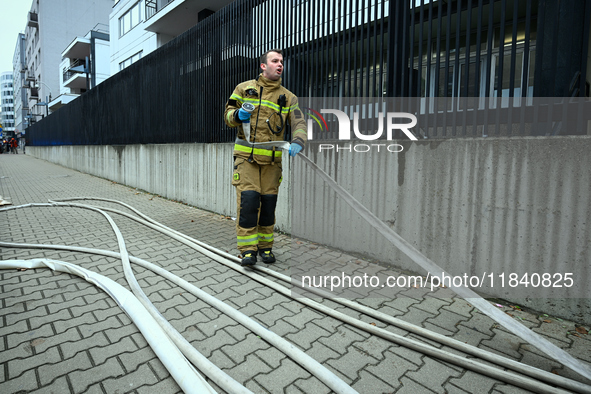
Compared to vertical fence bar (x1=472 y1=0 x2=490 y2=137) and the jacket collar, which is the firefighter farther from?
vertical fence bar (x1=472 y1=0 x2=490 y2=137)

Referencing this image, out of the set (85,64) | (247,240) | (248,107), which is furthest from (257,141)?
(85,64)

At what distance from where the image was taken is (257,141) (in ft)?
12.0

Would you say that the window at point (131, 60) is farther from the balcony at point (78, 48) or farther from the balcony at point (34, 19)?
the balcony at point (34, 19)

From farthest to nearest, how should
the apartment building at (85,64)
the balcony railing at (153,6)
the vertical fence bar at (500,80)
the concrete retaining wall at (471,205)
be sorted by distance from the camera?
the apartment building at (85,64) → the balcony railing at (153,6) → the vertical fence bar at (500,80) → the concrete retaining wall at (471,205)

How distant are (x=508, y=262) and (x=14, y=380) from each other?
3.59 m

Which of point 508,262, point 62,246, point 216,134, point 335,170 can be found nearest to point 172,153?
point 216,134

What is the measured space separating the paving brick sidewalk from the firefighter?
1.74ft

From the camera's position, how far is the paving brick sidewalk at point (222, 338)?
196 cm

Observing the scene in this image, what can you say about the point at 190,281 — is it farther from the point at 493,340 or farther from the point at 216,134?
the point at 216,134

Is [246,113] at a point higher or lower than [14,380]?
higher

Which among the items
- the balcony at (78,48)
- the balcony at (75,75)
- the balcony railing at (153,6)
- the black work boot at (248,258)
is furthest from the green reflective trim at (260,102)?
the balcony at (75,75)

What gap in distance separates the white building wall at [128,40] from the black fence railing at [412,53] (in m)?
16.5

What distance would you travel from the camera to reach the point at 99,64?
106 ft

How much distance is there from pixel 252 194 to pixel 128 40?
2553cm
